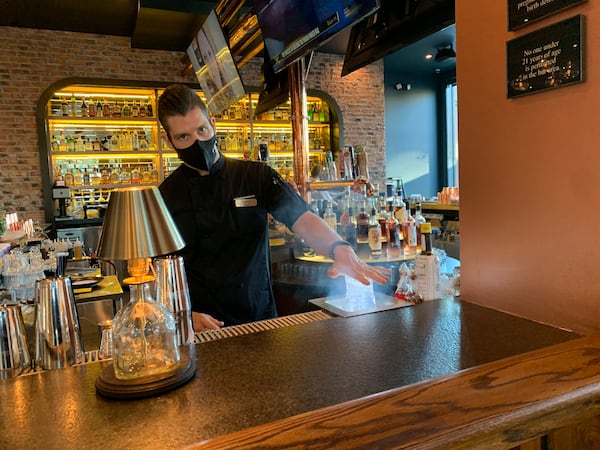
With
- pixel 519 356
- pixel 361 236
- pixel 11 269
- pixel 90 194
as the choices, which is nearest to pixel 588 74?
pixel 519 356

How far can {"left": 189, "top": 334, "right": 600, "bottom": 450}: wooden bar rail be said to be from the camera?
67cm

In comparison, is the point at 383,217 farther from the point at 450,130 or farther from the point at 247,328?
the point at 450,130

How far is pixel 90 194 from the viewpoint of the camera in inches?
253

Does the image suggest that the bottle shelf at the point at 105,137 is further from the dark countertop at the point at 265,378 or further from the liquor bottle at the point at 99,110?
the dark countertop at the point at 265,378

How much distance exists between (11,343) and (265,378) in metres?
0.65

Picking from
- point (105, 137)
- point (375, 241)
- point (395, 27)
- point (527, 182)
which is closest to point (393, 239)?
point (375, 241)

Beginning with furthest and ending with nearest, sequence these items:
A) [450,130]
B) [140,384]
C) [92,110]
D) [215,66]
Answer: [450,130] < [92,110] < [215,66] < [140,384]

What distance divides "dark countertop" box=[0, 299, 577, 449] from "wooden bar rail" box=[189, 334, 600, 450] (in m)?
0.05

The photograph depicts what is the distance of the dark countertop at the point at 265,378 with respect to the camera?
2.44 feet

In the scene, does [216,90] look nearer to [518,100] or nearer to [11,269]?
[11,269]

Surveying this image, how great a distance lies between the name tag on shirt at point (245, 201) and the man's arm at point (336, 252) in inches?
8.9

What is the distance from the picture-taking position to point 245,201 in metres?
2.15

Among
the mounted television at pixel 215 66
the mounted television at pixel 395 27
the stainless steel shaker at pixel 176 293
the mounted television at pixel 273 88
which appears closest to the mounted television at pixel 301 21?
the mounted television at pixel 395 27

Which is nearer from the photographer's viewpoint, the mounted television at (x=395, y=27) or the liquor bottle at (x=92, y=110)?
the mounted television at (x=395, y=27)
